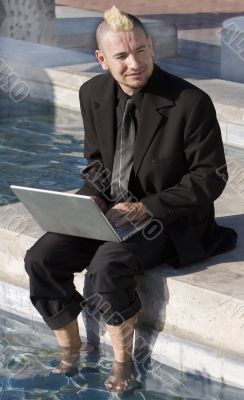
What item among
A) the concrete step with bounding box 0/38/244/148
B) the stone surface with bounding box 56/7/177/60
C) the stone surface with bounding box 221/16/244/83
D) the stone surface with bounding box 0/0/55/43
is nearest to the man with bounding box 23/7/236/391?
the concrete step with bounding box 0/38/244/148

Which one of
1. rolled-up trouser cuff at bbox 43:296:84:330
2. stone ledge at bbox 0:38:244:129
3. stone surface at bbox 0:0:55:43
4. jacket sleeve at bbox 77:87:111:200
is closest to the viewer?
rolled-up trouser cuff at bbox 43:296:84:330

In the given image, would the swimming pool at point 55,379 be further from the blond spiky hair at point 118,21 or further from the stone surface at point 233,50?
the stone surface at point 233,50

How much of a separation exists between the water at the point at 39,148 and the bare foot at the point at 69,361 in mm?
2165

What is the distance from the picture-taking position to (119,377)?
4.37 m

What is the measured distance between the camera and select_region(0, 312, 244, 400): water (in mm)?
4309

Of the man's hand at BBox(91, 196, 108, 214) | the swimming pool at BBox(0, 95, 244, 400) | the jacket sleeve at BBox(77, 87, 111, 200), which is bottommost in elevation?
the swimming pool at BBox(0, 95, 244, 400)

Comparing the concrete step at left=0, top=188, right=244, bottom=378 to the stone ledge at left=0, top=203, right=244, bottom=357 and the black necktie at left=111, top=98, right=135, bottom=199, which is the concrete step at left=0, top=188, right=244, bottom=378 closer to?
the stone ledge at left=0, top=203, right=244, bottom=357

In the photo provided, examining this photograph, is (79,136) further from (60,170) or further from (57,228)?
(57,228)

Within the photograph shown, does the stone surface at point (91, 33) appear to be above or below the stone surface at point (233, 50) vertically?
below

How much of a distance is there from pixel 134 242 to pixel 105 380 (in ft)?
1.98

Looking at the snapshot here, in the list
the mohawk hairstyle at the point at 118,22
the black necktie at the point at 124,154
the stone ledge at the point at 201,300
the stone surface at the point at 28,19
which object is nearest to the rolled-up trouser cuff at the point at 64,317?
the stone ledge at the point at 201,300

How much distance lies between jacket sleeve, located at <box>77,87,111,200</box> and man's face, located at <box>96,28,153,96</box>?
1.04 feet

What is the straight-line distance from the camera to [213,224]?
4.64 metres

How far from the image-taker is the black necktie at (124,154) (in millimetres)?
4461
